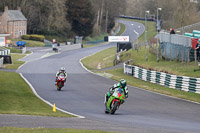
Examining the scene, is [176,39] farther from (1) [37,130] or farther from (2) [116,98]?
(1) [37,130]

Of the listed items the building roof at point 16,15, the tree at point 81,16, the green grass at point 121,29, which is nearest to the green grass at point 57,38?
the tree at point 81,16

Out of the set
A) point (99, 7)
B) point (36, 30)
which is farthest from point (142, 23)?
point (36, 30)

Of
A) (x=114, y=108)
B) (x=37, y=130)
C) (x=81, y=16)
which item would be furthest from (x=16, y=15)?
(x=37, y=130)

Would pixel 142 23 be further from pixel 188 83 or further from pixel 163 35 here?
pixel 188 83

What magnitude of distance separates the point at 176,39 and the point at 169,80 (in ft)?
34.2

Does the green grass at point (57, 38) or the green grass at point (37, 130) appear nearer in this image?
the green grass at point (37, 130)

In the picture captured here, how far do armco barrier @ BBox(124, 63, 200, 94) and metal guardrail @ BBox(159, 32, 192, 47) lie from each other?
5.00 metres

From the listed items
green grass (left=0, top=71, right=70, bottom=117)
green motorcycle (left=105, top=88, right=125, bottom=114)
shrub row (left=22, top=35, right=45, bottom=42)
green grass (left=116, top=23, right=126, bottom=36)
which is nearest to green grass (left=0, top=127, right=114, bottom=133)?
green motorcycle (left=105, top=88, right=125, bottom=114)

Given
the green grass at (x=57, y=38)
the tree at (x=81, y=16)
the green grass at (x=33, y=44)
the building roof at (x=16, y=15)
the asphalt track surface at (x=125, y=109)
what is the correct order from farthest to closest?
1. the tree at (x=81, y=16)
2. the green grass at (x=57, y=38)
3. the building roof at (x=16, y=15)
4. the green grass at (x=33, y=44)
5. the asphalt track surface at (x=125, y=109)

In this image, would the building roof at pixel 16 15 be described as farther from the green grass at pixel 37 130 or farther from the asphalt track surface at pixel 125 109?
the green grass at pixel 37 130

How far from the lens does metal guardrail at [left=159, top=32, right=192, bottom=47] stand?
3794cm

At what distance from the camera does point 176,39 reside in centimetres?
4103

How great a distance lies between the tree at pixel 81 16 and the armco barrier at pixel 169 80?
73.3 meters

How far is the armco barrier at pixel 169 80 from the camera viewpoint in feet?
92.2
